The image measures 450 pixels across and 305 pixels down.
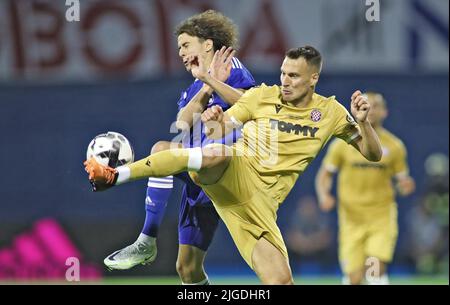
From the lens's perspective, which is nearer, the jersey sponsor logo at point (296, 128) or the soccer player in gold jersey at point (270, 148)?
the soccer player in gold jersey at point (270, 148)

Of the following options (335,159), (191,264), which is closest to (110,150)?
(191,264)

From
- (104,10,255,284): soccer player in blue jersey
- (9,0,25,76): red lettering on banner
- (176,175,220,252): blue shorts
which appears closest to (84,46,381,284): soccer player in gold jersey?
(104,10,255,284): soccer player in blue jersey

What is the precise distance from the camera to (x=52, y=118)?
16109 millimetres

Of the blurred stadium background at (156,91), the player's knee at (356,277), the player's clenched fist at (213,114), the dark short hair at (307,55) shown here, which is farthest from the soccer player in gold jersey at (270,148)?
the blurred stadium background at (156,91)

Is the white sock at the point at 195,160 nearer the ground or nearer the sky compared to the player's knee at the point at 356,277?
nearer the sky

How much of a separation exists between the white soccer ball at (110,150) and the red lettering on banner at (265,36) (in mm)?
9067

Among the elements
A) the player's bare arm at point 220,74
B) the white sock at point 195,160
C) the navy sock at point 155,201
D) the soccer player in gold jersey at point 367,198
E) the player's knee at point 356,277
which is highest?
the player's bare arm at point 220,74

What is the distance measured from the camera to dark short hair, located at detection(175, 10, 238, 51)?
7316mm

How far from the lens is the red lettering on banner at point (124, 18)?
51.6ft

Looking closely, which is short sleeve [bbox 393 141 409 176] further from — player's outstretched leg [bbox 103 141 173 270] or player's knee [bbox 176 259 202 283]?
player's outstretched leg [bbox 103 141 173 270]

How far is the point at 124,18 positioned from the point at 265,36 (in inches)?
96.7

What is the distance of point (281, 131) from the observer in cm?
672

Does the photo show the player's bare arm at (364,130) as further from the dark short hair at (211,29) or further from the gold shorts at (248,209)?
the dark short hair at (211,29)

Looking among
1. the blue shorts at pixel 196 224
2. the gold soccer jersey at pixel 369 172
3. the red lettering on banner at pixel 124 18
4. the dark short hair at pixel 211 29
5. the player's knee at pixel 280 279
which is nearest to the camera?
the player's knee at pixel 280 279
